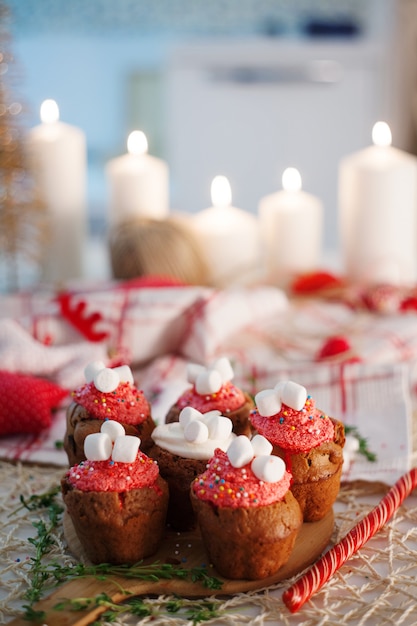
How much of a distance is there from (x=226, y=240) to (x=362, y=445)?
0.74m

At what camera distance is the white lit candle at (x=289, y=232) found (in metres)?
1.75

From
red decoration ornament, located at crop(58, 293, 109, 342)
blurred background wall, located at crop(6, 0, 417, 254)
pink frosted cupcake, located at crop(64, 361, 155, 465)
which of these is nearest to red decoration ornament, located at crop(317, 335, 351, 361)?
red decoration ornament, located at crop(58, 293, 109, 342)

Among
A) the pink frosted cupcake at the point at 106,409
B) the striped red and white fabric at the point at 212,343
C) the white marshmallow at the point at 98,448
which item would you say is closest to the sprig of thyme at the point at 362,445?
the striped red and white fabric at the point at 212,343

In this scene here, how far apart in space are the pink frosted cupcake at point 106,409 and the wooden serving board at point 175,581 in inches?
3.7

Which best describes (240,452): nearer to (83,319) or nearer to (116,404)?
(116,404)

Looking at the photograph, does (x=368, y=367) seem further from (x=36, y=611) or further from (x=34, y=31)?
(x=34, y=31)

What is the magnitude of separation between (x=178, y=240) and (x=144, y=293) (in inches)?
9.7

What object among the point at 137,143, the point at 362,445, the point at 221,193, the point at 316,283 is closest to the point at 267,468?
the point at 362,445

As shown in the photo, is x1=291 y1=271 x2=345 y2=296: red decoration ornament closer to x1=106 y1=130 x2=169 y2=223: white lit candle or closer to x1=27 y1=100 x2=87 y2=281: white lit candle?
x1=106 y1=130 x2=169 y2=223: white lit candle

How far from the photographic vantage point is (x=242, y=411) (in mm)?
941

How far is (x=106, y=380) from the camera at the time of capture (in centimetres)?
88

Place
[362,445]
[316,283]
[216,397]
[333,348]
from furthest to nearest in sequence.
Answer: [316,283] < [333,348] < [362,445] < [216,397]

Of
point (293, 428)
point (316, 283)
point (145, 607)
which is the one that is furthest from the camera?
point (316, 283)

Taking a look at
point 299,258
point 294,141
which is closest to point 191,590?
point 299,258
